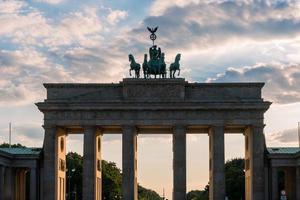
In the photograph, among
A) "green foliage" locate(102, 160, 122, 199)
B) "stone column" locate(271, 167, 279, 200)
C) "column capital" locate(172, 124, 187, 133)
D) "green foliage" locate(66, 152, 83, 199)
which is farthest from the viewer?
"green foliage" locate(102, 160, 122, 199)

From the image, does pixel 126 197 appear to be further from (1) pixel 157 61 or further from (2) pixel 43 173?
(1) pixel 157 61

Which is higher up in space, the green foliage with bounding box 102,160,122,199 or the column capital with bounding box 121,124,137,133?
the column capital with bounding box 121,124,137,133

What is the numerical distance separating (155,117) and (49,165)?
15963 mm

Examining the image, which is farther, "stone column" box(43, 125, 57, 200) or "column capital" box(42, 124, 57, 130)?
"column capital" box(42, 124, 57, 130)

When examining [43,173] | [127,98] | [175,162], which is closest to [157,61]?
[127,98]

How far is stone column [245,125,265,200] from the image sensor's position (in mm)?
116625

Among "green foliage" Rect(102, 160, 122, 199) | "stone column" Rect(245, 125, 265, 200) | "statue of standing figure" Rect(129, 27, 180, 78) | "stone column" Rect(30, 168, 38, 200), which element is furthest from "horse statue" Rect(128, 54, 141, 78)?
"green foliage" Rect(102, 160, 122, 199)

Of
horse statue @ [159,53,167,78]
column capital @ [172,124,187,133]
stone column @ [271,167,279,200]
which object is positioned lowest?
stone column @ [271,167,279,200]

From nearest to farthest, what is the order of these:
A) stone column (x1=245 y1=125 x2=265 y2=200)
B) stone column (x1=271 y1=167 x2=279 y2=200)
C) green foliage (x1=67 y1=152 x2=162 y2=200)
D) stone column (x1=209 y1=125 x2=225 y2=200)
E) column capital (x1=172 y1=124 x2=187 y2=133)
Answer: stone column (x1=245 y1=125 x2=265 y2=200) → stone column (x1=209 y1=125 x2=225 y2=200) → column capital (x1=172 y1=124 x2=187 y2=133) → stone column (x1=271 y1=167 x2=279 y2=200) → green foliage (x1=67 y1=152 x2=162 y2=200)

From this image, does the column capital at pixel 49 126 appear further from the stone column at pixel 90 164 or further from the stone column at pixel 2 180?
the stone column at pixel 2 180

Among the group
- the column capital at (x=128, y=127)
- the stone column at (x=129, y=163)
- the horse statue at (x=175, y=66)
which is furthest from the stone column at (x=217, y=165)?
the column capital at (x=128, y=127)

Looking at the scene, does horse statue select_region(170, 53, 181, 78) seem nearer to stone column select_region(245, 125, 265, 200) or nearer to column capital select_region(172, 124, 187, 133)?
column capital select_region(172, 124, 187, 133)

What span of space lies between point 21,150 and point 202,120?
→ 27.3 metres

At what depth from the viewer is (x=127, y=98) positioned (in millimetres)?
117750
